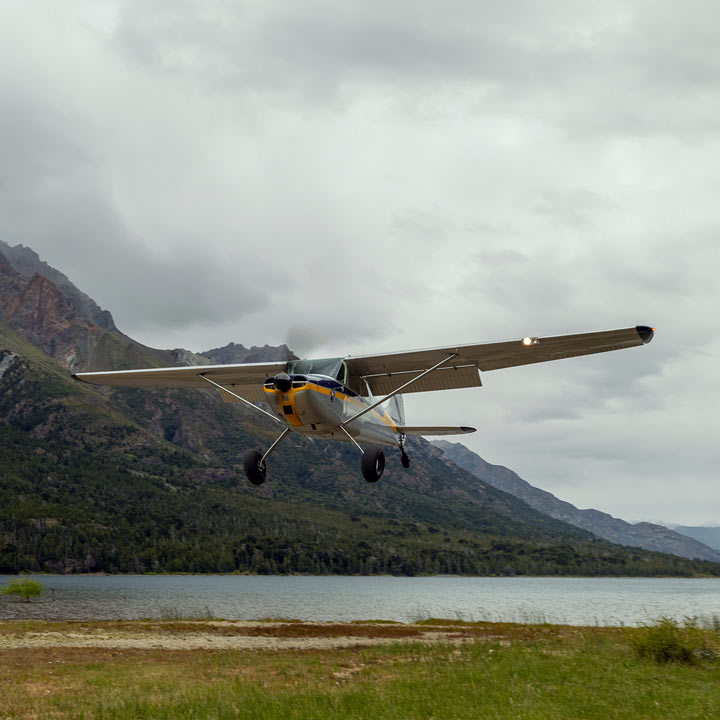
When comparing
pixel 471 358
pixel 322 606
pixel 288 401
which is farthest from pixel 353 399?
pixel 322 606

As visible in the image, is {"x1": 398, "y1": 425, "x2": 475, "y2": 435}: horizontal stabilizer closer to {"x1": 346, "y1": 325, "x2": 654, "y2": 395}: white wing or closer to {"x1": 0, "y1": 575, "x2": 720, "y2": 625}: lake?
{"x1": 346, "y1": 325, "x2": 654, "y2": 395}: white wing

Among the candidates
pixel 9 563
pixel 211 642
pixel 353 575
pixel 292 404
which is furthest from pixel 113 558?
pixel 292 404

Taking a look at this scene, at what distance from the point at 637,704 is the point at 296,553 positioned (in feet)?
611

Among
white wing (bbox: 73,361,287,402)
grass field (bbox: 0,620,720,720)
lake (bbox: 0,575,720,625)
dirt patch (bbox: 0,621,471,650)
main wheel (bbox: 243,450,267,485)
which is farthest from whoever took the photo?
lake (bbox: 0,575,720,625)

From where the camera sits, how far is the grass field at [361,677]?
1195 centimetres

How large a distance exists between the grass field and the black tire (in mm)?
4765

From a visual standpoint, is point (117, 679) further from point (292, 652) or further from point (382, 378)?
point (382, 378)

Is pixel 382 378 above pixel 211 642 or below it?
above

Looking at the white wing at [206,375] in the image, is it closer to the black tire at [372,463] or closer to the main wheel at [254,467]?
the main wheel at [254,467]

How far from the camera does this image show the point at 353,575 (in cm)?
19800

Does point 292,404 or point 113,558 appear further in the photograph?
point 113,558

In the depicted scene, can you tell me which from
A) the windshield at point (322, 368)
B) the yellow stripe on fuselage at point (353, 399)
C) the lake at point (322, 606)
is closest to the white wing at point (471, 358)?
the windshield at point (322, 368)

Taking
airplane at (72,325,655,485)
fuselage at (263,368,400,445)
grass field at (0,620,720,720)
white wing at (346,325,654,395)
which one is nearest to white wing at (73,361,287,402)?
airplane at (72,325,655,485)

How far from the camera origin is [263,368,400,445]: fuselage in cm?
1750
